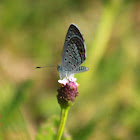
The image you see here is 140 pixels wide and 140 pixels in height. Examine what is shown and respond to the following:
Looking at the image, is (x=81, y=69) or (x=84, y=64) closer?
(x=81, y=69)

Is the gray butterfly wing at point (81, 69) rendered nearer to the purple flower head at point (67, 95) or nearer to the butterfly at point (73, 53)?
the butterfly at point (73, 53)

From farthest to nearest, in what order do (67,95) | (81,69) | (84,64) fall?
1. (84,64)
2. (81,69)
3. (67,95)

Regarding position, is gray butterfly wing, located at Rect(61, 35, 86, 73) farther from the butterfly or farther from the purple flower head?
the purple flower head

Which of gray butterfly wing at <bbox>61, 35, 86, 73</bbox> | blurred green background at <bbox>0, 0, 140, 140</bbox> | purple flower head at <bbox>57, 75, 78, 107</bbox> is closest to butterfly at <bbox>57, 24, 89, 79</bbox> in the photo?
gray butterfly wing at <bbox>61, 35, 86, 73</bbox>

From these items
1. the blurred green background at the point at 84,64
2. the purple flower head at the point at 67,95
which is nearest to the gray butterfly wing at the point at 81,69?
the purple flower head at the point at 67,95

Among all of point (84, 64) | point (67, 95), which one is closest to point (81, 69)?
point (67, 95)

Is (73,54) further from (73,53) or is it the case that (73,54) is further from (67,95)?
(67,95)

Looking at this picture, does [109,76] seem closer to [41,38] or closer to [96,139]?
[96,139]
